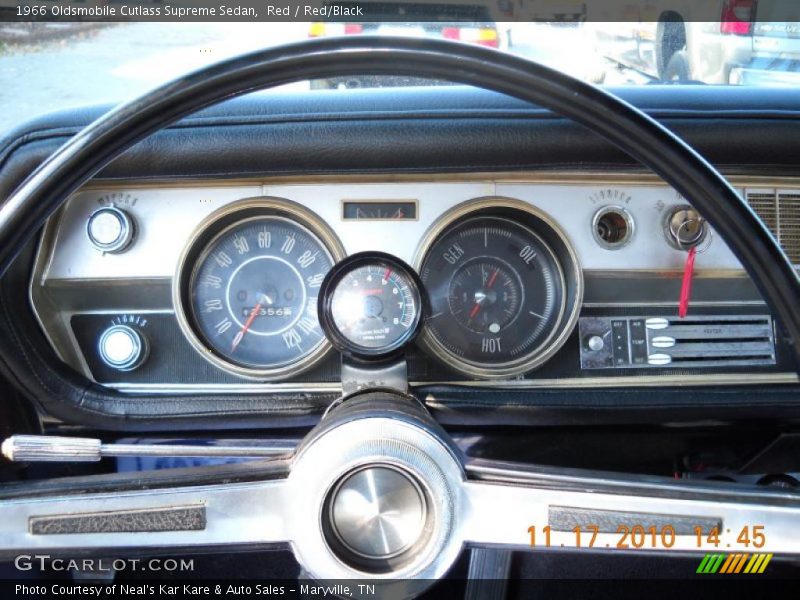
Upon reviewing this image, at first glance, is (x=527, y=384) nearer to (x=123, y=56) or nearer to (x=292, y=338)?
(x=292, y=338)

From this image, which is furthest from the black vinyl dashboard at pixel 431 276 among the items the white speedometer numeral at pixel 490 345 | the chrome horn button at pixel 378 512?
the chrome horn button at pixel 378 512

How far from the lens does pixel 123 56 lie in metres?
2.17

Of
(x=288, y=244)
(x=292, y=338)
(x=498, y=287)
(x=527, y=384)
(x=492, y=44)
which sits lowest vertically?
(x=527, y=384)

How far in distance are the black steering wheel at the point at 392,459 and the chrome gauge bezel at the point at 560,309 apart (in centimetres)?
71

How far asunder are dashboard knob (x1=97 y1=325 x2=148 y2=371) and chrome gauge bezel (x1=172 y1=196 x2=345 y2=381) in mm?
115

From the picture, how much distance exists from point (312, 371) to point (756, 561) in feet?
3.62

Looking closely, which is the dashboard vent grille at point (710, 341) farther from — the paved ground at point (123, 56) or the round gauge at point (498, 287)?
the paved ground at point (123, 56)

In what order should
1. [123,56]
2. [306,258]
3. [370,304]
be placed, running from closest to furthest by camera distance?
[370,304], [306,258], [123,56]

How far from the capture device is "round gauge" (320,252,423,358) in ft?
5.48

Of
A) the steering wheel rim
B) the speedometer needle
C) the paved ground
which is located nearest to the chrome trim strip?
the speedometer needle

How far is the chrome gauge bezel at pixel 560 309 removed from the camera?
6.55 feet
